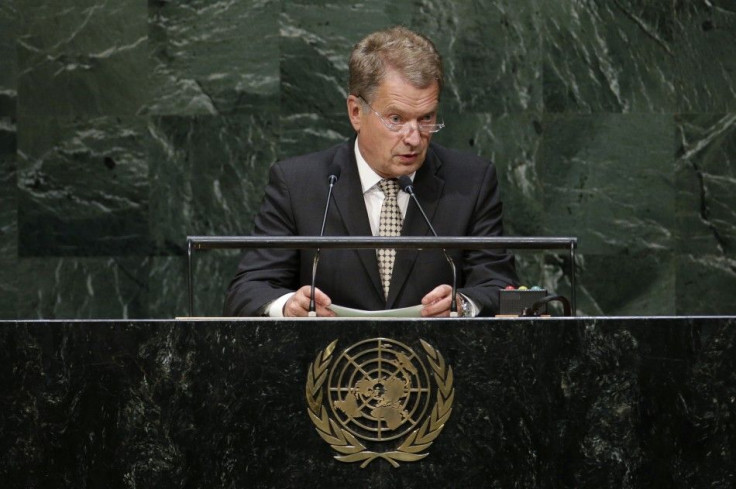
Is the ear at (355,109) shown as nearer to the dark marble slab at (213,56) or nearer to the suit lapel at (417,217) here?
the suit lapel at (417,217)

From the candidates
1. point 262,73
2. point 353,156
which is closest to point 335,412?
point 353,156

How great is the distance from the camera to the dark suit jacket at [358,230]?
4012mm

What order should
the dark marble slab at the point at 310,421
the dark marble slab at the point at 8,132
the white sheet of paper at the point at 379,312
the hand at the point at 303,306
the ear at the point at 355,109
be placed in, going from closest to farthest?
1. the dark marble slab at the point at 310,421
2. the white sheet of paper at the point at 379,312
3. the hand at the point at 303,306
4. the ear at the point at 355,109
5. the dark marble slab at the point at 8,132

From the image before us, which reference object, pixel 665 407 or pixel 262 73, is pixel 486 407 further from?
pixel 262 73

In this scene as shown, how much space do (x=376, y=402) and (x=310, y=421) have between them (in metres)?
0.14

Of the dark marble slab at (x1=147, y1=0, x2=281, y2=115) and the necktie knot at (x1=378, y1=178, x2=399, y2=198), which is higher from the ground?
the dark marble slab at (x1=147, y1=0, x2=281, y2=115)

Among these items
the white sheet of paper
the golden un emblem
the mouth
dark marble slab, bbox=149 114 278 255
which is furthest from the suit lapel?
dark marble slab, bbox=149 114 278 255

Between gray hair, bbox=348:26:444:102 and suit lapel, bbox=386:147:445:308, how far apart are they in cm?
31

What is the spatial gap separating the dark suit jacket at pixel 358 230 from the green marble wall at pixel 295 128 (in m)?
1.30

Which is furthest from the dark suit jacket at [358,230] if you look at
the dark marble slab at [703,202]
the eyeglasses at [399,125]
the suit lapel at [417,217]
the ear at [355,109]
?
the dark marble slab at [703,202]

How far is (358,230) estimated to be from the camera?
4043 mm

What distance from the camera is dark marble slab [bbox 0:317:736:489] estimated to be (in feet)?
8.70

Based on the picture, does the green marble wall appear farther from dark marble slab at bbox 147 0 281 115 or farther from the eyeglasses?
the eyeglasses

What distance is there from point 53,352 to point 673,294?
139 inches
